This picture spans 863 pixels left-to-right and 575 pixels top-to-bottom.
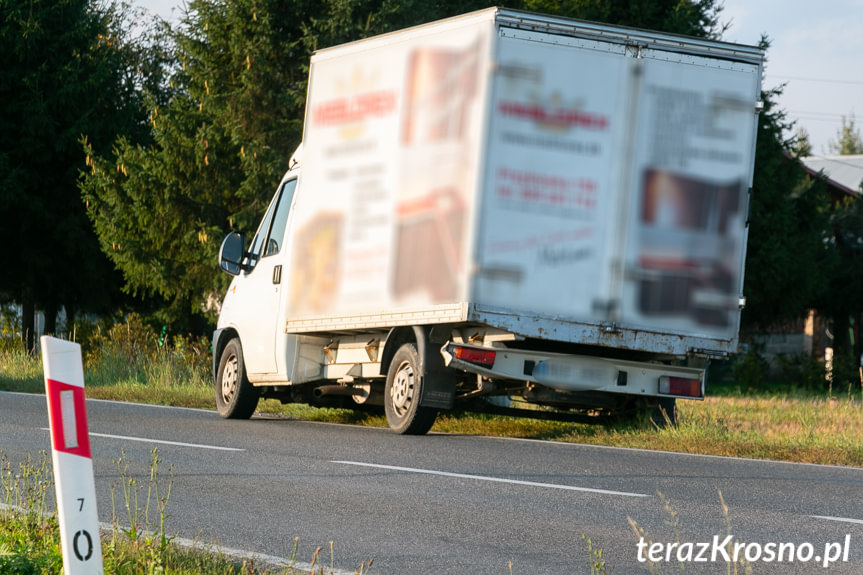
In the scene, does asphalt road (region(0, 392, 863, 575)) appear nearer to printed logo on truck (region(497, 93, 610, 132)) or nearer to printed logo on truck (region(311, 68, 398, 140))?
printed logo on truck (region(497, 93, 610, 132))

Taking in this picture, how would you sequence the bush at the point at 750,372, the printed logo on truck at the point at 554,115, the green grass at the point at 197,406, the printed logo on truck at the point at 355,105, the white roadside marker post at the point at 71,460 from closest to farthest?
the white roadside marker post at the point at 71,460
the green grass at the point at 197,406
the printed logo on truck at the point at 554,115
the printed logo on truck at the point at 355,105
the bush at the point at 750,372

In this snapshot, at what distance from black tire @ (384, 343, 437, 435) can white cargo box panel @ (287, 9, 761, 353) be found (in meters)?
0.46

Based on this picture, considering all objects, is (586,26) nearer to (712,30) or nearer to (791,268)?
(791,268)

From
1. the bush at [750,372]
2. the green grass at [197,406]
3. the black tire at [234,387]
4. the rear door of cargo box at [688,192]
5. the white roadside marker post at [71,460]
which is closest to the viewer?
the white roadside marker post at [71,460]

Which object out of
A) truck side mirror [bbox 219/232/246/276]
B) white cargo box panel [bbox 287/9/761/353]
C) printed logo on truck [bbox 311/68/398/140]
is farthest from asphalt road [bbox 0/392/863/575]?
printed logo on truck [bbox 311/68/398/140]

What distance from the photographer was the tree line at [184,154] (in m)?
25.0

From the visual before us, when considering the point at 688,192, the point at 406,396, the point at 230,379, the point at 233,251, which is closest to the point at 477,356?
the point at 406,396

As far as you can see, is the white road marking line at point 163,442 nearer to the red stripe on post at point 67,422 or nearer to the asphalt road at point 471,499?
the asphalt road at point 471,499

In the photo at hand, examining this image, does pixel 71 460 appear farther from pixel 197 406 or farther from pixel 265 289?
pixel 197 406

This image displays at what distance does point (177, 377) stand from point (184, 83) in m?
8.85

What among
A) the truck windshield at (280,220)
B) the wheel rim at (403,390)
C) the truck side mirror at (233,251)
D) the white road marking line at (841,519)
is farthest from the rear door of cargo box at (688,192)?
the truck side mirror at (233,251)

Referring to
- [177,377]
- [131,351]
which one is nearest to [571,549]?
[177,377]

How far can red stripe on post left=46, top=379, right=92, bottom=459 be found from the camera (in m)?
4.37

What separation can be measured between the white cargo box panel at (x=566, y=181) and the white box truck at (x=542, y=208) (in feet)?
0.05
